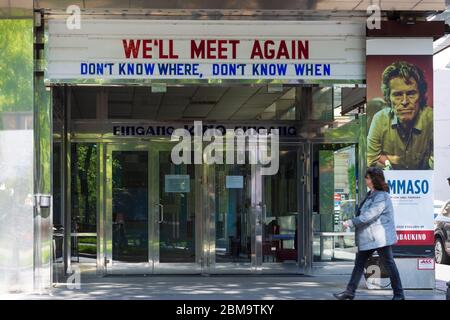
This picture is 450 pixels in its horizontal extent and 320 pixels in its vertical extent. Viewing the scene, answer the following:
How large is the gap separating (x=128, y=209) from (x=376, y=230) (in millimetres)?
4782

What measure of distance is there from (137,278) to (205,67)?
3.74 meters

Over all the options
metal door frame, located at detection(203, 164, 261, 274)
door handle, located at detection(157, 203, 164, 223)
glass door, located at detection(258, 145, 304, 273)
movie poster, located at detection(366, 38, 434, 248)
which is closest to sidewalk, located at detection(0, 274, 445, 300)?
metal door frame, located at detection(203, 164, 261, 274)

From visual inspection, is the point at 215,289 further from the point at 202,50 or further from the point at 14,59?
the point at 14,59

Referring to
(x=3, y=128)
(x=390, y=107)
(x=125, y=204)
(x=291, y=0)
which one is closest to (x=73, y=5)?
(x=3, y=128)

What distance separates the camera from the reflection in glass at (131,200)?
11422mm

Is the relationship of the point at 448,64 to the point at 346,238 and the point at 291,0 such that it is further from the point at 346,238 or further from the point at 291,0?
the point at 291,0

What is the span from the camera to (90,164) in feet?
37.7

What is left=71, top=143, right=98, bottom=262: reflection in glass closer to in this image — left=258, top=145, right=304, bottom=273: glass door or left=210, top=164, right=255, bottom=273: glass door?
left=210, top=164, right=255, bottom=273: glass door

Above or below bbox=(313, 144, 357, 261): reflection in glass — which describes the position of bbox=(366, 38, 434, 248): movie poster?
above

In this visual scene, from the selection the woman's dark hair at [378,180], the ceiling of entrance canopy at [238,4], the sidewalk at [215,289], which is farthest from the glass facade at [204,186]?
the woman's dark hair at [378,180]

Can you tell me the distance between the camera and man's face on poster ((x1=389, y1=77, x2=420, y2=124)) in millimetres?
9438

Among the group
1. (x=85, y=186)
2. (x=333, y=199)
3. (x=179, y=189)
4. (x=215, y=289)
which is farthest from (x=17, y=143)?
(x=333, y=199)

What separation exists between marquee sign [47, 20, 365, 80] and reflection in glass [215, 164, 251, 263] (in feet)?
8.91

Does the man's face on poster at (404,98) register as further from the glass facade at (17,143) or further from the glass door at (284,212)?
the glass facade at (17,143)
